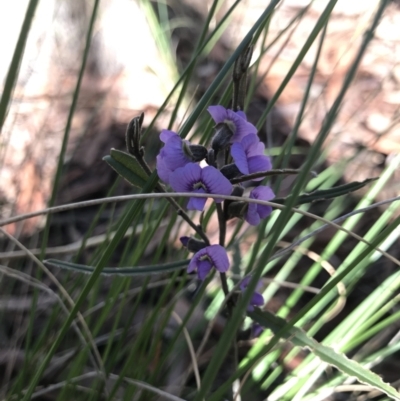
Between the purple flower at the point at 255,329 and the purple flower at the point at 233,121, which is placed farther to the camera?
the purple flower at the point at 255,329

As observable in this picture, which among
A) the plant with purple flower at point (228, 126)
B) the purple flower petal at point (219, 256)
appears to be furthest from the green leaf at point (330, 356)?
the plant with purple flower at point (228, 126)

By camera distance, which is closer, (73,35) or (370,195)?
(370,195)

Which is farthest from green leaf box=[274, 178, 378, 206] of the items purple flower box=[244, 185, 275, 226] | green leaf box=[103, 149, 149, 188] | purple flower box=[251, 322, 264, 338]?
purple flower box=[251, 322, 264, 338]

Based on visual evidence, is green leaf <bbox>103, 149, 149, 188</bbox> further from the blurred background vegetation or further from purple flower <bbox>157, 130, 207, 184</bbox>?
the blurred background vegetation

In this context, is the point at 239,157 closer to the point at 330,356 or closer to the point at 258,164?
the point at 258,164

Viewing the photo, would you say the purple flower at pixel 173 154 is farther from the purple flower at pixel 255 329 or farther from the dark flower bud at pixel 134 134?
the purple flower at pixel 255 329

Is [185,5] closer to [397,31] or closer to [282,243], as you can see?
[397,31]

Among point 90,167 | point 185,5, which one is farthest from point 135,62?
point 90,167
